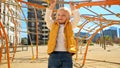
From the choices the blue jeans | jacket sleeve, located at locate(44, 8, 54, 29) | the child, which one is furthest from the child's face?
the blue jeans

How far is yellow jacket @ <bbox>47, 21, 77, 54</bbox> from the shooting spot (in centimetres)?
286

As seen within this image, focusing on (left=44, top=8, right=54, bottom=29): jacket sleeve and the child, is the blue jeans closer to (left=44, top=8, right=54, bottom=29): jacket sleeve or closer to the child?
the child

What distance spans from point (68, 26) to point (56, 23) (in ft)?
0.50

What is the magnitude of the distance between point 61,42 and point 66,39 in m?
0.07

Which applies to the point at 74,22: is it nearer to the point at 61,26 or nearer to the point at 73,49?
the point at 61,26

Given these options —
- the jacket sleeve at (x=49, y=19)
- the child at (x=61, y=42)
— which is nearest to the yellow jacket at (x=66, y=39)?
the child at (x=61, y=42)

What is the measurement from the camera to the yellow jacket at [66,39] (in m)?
2.86

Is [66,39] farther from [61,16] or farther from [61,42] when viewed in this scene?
[61,16]

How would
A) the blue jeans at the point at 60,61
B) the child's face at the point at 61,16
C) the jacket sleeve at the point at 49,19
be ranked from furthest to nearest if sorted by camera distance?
the jacket sleeve at the point at 49,19 < the child's face at the point at 61,16 < the blue jeans at the point at 60,61

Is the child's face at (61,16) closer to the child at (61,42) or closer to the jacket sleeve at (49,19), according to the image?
the child at (61,42)

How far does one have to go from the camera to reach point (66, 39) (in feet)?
9.58

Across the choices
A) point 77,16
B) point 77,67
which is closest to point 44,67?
point 77,67

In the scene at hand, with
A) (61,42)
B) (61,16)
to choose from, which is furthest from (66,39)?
(61,16)

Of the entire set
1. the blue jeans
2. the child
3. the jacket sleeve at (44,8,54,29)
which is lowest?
the blue jeans
